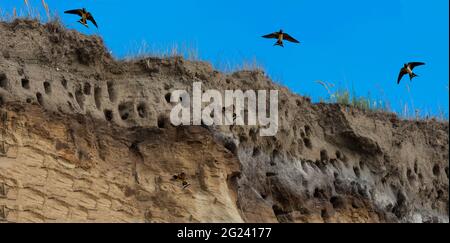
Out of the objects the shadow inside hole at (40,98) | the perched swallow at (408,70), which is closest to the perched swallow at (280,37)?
the perched swallow at (408,70)

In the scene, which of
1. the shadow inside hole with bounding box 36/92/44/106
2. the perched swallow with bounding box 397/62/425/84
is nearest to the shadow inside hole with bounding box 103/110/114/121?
the shadow inside hole with bounding box 36/92/44/106

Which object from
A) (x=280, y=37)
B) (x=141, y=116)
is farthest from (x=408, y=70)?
(x=141, y=116)

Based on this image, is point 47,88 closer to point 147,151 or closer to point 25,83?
point 25,83

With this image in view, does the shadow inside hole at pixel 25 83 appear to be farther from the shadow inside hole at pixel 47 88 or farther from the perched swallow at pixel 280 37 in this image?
the perched swallow at pixel 280 37

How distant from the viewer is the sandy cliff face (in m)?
12.3

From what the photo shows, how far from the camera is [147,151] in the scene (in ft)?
43.8

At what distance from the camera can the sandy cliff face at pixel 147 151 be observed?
12344 millimetres

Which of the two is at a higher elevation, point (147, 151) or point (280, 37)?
point (280, 37)

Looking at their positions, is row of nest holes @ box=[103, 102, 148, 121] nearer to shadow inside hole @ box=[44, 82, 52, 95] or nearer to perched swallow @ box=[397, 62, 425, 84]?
shadow inside hole @ box=[44, 82, 52, 95]

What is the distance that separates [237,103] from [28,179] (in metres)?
3.61

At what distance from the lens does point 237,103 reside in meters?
14.7

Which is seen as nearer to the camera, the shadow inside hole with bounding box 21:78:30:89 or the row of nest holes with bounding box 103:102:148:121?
the shadow inside hole with bounding box 21:78:30:89

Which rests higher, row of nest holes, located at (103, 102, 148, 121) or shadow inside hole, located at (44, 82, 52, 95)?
shadow inside hole, located at (44, 82, 52, 95)

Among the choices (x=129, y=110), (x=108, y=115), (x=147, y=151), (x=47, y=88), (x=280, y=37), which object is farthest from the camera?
(x=280, y=37)
